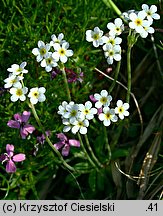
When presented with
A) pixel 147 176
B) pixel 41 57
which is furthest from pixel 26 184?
pixel 41 57

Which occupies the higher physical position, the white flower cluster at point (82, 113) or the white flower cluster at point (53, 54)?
the white flower cluster at point (53, 54)

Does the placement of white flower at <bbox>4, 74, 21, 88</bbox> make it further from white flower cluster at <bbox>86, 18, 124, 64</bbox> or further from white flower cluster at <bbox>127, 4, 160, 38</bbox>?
white flower cluster at <bbox>127, 4, 160, 38</bbox>

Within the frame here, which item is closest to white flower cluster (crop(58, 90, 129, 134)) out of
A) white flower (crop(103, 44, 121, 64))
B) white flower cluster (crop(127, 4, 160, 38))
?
white flower (crop(103, 44, 121, 64))

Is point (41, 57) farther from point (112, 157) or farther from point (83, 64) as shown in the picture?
point (112, 157)

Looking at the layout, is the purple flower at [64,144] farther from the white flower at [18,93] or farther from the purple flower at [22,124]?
the white flower at [18,93]

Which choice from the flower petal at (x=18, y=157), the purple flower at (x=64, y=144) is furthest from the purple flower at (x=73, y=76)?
the flower petal at (x=18, y=157)

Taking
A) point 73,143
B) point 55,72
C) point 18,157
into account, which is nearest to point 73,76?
point 55,72
